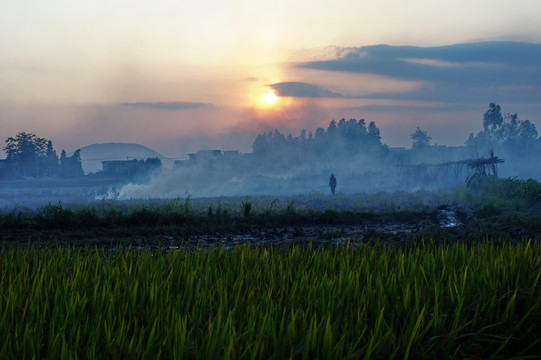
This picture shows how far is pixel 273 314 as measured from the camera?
4.38 metres

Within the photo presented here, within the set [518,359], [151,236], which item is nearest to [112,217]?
[151,236]

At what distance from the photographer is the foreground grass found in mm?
3623

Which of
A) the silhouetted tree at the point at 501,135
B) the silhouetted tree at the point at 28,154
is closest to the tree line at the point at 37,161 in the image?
the silhouetted tree at the point at 28,154

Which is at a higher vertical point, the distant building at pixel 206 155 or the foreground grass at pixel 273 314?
the distant building at pixel 206 155

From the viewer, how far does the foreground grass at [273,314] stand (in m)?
3.62

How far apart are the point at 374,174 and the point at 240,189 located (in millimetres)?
15467

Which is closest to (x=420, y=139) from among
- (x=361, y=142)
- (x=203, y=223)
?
(x=361, y=142)

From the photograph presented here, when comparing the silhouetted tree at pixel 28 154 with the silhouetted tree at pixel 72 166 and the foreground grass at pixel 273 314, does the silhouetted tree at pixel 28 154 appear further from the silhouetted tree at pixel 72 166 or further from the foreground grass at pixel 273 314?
the foreground grass at pixel 273 314

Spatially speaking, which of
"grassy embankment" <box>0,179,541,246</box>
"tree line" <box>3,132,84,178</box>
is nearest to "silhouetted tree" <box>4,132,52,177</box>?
"tree line" <box>3,132,84,178</box>

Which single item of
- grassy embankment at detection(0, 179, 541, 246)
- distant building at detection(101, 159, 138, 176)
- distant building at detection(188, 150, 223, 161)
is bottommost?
grassy embankment at detection(0, 179, 541, 246)

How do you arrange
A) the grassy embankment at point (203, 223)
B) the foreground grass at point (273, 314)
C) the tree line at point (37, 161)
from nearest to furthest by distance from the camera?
the foreground grass at point (273, 314) → the grassy embankment at point (203, 223) → the tree line at point (37, 161)

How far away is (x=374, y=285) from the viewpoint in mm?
5586

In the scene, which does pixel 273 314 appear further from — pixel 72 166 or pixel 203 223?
pixel 72 166

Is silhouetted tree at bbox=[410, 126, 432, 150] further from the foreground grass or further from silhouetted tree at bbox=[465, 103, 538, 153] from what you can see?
the foreground grass
